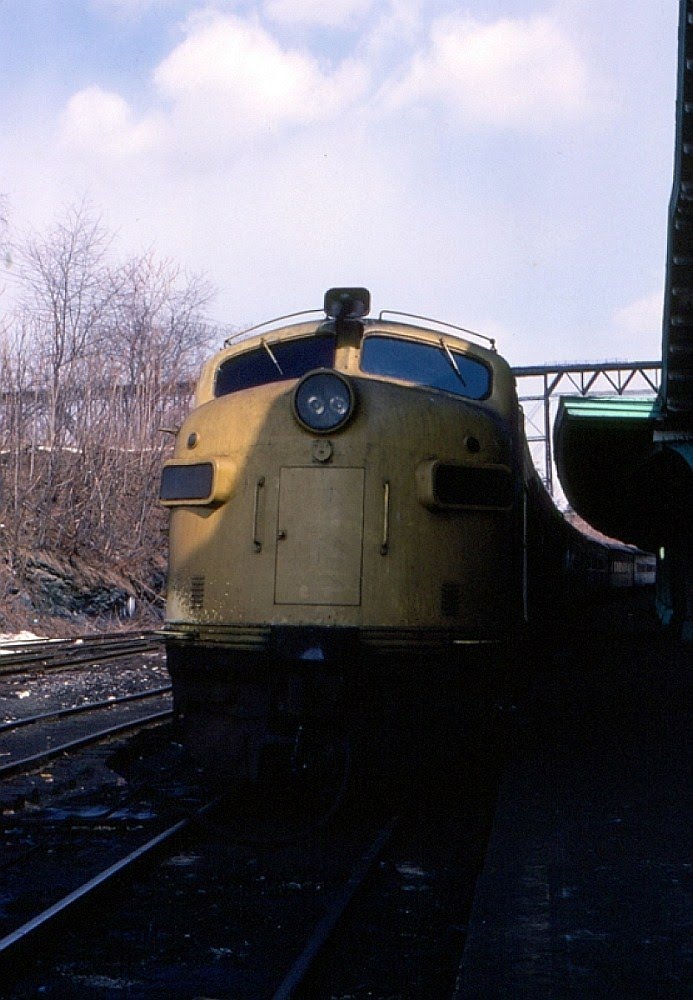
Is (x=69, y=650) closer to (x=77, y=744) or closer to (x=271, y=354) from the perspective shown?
(x=77, y=744)

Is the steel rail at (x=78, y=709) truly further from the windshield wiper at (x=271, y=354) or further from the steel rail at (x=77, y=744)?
the windshield wiper at (x=271, y=354)

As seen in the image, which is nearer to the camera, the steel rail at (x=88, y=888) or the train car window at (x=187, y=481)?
the steel rail at (x=88, y=888)

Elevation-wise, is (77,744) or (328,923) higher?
(77,744)

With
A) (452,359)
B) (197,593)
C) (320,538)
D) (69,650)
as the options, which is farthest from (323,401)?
(69,650)

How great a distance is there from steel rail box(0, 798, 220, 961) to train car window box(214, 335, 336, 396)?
281cm

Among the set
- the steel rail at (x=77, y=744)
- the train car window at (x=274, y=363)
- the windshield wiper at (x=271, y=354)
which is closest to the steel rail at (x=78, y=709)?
the steel rail at (x=77, y=744)

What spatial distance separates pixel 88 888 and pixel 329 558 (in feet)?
7.26

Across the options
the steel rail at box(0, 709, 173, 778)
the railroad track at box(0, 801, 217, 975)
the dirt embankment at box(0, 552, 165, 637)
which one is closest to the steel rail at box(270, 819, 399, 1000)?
the railroad track at box(0, 801, 217, 975)

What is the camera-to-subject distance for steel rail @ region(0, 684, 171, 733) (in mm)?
10091

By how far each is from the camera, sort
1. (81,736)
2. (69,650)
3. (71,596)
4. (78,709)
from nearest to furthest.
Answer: (81,736) < (78,709) < (69,650) < (71,596)

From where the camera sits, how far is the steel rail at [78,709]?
33.1 ft

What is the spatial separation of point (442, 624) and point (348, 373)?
171 cm

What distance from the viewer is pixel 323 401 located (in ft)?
20.6

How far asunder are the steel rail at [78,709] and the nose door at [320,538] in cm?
488
